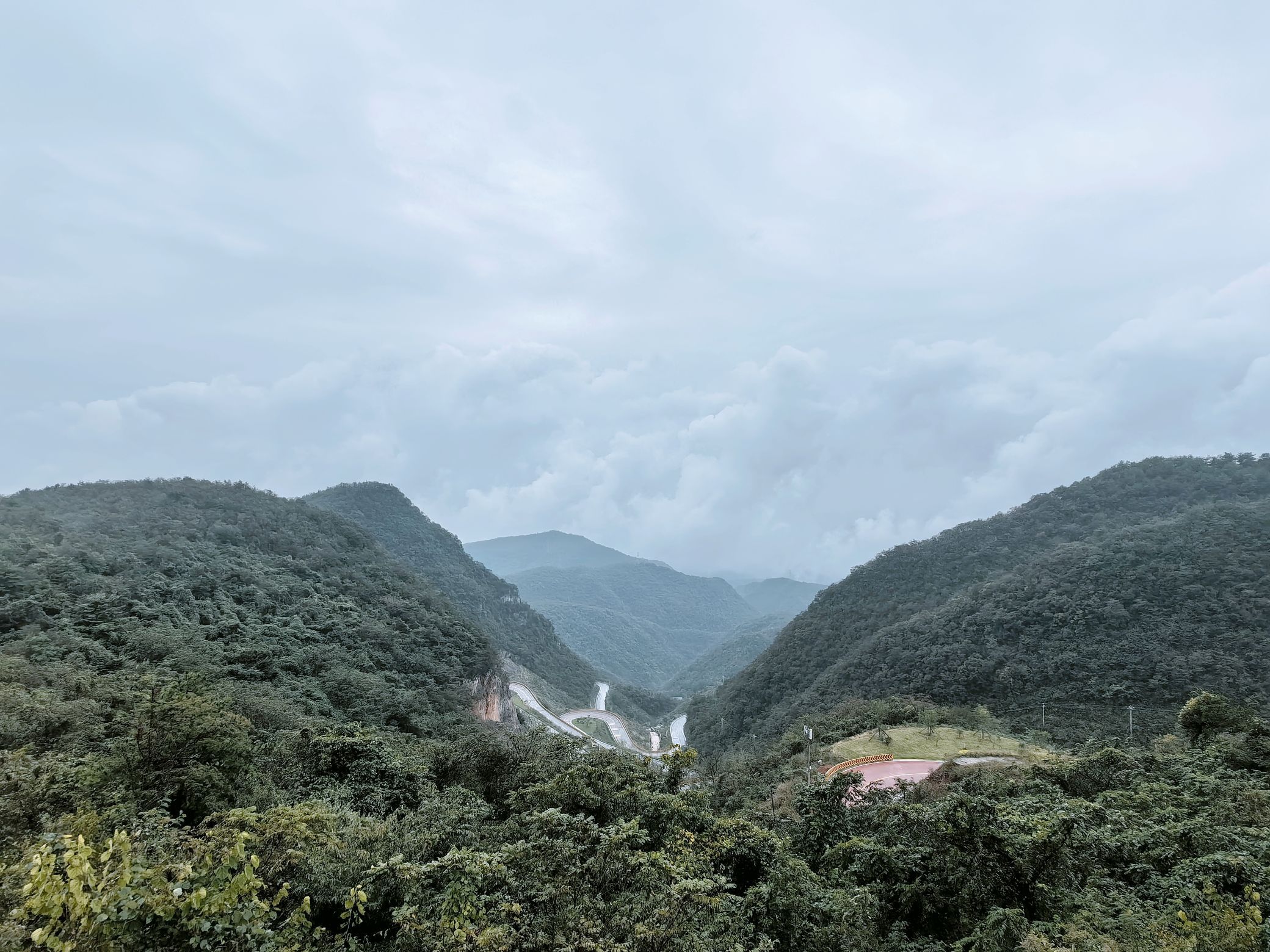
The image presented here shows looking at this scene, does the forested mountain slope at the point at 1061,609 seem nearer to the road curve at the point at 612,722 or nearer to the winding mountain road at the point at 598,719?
the road curve at the point at 612,722

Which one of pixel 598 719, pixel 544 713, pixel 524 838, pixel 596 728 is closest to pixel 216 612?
pixel 524 838

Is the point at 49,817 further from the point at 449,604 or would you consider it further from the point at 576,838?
the point at 449,604

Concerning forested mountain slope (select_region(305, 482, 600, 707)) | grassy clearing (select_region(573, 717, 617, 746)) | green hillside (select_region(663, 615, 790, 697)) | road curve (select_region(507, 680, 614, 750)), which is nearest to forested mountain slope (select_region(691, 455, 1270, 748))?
grassy clearing (select_region(573, 717, 617, 746))

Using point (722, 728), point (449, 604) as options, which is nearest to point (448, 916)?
point (449, 604)

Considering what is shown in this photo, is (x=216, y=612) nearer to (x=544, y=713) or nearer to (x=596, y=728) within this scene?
(x=544, y=713)

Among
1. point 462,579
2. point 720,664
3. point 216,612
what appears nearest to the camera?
point 216,612
